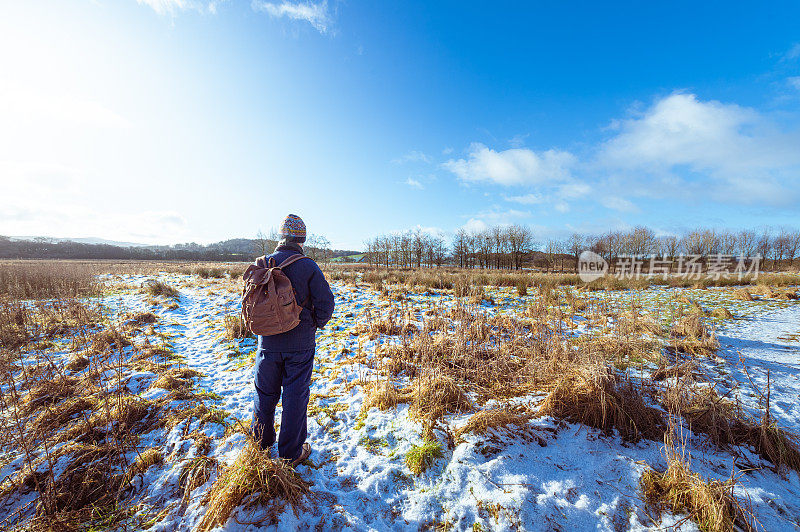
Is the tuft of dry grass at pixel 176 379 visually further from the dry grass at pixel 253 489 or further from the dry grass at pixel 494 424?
the dry grass at pixel 494 424

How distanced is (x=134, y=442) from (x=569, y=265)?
184 ft

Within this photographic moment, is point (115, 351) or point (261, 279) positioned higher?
point (261, 279)

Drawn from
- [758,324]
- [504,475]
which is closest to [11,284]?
[504,475]

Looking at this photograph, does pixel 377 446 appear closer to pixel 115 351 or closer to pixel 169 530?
pixel 169 530

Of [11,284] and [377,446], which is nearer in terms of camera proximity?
[377,446]

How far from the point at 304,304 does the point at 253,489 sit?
5.44ft

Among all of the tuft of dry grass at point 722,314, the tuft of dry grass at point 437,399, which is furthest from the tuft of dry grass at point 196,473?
the tuft of dry grass at point 722,314

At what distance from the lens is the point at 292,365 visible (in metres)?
2.76

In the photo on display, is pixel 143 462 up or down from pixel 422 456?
down

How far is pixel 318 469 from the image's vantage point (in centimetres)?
283

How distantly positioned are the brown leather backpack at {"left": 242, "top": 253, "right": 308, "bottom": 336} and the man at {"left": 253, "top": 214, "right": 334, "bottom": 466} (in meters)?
0.15

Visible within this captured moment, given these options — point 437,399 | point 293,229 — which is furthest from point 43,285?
point 437,399

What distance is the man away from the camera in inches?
108

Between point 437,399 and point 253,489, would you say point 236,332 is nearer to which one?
point 253,489
